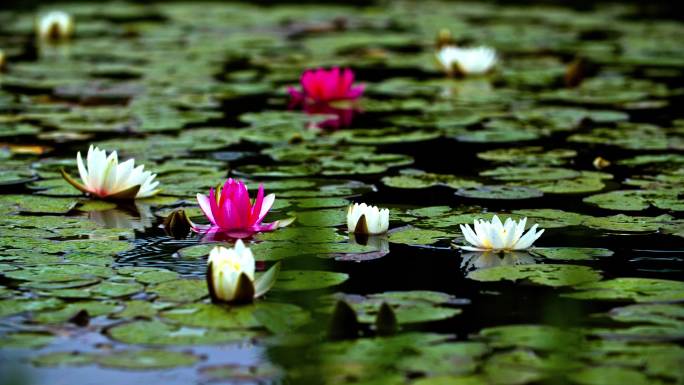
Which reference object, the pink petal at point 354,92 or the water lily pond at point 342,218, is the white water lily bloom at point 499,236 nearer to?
the water lily pond at point 342,218

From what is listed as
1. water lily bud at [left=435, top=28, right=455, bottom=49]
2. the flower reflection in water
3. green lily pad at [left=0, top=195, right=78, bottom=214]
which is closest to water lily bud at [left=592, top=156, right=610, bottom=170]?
the flower reflection in water

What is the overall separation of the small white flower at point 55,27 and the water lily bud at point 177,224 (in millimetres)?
3869

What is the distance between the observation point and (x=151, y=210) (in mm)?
2879

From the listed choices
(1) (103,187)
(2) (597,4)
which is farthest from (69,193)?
(2) (597,4)

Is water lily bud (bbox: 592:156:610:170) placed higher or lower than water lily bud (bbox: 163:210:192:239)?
higher

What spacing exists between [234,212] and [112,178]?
0.50 metres

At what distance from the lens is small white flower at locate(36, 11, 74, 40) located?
616 cm

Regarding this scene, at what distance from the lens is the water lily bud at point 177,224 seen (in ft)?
8.48

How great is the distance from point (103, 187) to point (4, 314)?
928 millimetres

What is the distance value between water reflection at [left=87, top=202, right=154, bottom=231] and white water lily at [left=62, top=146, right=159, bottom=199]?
39mm

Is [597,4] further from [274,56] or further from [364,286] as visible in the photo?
[364,286]

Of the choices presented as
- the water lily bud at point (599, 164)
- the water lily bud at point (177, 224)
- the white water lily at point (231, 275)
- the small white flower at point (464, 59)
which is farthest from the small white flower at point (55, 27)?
the white water lily at point (231, 275)

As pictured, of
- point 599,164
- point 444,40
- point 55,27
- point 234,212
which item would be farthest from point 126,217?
point 55,27

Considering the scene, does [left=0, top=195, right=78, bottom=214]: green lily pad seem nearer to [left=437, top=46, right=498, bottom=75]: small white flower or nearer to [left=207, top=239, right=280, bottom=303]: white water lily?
[left=207, top=239, right=280, bottom=303]: white water lily
